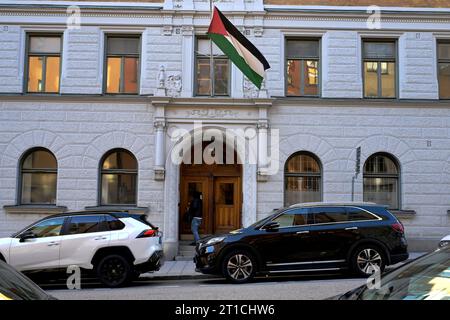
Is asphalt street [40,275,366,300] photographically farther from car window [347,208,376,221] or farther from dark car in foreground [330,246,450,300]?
dark car in foreground [330,246,450,300]

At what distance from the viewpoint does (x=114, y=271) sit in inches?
417

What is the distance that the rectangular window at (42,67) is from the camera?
16531mm

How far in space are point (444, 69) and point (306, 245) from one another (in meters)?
9.73

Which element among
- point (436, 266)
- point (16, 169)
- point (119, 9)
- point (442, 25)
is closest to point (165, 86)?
point (119, 9)

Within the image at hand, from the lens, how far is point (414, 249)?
1580 cm

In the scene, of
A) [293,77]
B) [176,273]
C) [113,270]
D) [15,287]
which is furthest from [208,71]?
[15,287]

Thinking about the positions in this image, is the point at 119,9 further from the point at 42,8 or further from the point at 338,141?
the point at 338,141

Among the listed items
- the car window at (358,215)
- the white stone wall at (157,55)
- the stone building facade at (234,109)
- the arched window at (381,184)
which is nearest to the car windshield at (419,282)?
the car window at (358,215)

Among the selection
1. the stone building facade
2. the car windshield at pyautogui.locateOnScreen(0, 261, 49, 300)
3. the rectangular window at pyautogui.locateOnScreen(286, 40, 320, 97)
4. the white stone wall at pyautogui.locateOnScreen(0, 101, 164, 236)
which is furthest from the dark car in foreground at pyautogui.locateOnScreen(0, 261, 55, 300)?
the rectangular window at pyautogui.locateOnScreen(286, 40, 320, 97)

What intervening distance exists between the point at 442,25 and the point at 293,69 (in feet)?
17.5

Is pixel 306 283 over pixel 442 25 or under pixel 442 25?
under

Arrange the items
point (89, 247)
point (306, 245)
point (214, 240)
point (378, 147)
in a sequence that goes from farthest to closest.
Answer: point (378, 147) < point (214, 240) < point (306, 245) < point (89, 247)

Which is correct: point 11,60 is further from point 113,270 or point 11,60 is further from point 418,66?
point 418,66
